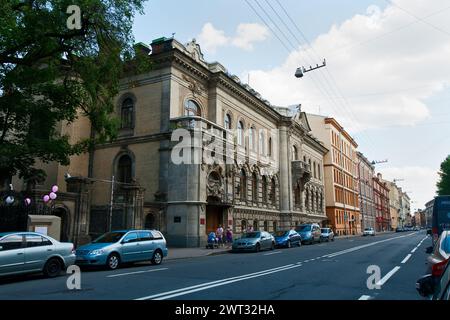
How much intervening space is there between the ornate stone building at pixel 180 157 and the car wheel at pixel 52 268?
979 cm

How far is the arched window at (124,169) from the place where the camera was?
3170cm

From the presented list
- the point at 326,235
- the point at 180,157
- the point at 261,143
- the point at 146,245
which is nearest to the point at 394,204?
the point at 326,235

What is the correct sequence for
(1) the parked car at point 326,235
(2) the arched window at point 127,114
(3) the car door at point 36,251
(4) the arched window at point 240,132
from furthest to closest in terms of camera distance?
(1) the parked car at point 326,235 → (4) the arched window at point 240,132 → (2) the arched window at point 127,114 → (3) the car door at point 36,251

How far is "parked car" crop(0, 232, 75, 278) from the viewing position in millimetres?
11547

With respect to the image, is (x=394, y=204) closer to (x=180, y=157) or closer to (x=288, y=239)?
(x=288, y=239)

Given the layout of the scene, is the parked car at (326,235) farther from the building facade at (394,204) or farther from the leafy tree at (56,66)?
the building facade at (394,204)

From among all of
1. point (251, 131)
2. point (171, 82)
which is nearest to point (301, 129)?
point (251, 131)

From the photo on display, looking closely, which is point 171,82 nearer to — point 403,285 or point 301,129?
point 403,285

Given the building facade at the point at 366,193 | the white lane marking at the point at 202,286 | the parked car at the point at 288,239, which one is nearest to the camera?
the white lane marking at the point at 202,286

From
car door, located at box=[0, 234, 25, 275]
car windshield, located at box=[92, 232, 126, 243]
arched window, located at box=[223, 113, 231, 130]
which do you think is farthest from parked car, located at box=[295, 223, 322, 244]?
car door, located at box=[0, 234, 25, 275]

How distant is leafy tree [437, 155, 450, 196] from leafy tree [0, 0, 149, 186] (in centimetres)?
6299

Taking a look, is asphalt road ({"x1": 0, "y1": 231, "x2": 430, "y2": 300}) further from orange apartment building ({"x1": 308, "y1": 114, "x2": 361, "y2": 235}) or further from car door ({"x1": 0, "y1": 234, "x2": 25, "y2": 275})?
orange apartment building ({"x1": 308, "y1": 114, "x2": 361, "y2": 235})

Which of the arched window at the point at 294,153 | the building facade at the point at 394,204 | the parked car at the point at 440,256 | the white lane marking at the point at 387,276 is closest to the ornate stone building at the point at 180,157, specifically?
the arched window at the point at 294,153

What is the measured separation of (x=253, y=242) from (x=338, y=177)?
157 feet
